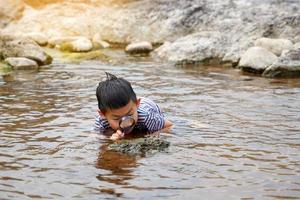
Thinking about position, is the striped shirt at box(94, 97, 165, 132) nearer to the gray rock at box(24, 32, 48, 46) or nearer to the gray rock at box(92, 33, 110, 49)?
the gray rock at box(92, 33, 110, 49)

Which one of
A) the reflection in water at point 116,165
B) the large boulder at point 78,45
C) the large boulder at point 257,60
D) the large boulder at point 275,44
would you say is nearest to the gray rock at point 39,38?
the large boulder at point 78,45

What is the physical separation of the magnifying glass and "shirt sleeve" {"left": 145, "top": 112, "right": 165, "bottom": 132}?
0.26 metres

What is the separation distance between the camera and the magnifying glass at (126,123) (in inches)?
202

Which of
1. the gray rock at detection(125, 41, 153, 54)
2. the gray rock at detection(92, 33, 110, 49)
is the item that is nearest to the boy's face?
the gray rock at detection(125, 41, 153, 54)

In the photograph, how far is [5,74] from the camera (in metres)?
9.25

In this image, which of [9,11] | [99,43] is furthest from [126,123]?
[9,11]

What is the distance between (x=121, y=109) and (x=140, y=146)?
424 mm

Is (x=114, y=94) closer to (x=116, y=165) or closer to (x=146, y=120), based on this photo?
(x=146, y=120)

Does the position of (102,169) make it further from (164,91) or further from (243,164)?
(164,91)

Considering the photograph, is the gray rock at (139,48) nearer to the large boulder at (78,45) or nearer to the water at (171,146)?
the large boulder at (78,45)

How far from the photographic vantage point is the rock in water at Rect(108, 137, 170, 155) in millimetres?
4703

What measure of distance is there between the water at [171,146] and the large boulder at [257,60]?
0.61 m

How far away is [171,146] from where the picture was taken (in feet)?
16.1

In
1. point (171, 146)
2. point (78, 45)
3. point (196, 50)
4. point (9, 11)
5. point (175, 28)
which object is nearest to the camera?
point (171, 146)
